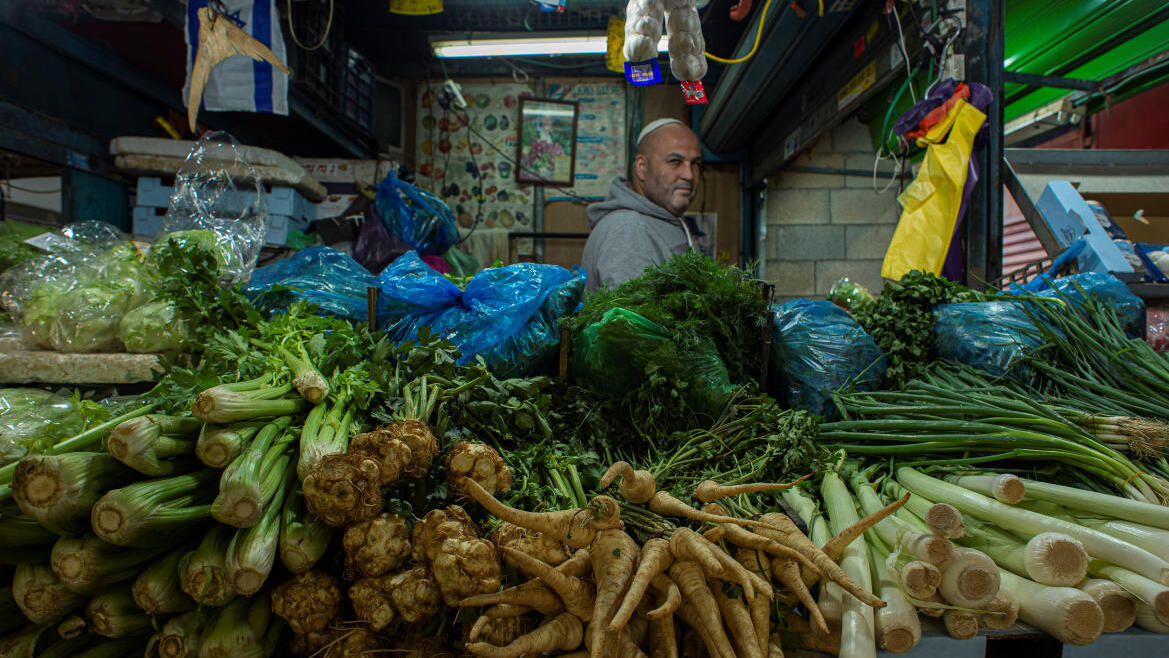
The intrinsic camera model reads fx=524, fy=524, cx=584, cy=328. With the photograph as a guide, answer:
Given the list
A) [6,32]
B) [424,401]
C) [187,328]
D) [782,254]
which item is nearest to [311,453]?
[424,401]

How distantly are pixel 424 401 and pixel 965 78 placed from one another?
3.61m

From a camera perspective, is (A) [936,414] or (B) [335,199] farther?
(B) [335,199]

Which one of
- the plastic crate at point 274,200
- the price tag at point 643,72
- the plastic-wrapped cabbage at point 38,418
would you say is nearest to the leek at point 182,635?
the plastic-wrapped cabbage at point 38,418

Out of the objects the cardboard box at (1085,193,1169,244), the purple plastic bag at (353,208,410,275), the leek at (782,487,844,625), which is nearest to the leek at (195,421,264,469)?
the leek at (782,487,844,625)

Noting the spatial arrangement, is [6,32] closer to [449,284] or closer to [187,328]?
[187,328]

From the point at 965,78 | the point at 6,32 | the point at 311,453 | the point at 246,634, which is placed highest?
the point at 6,32

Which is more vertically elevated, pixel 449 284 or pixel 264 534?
A: pixel 449 284

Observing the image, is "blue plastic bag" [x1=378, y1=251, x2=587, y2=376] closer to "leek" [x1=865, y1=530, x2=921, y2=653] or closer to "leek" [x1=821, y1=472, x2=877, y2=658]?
"leek" [x1=821, y1=472, x2=877, y2=658]

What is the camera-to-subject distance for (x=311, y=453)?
134 cm

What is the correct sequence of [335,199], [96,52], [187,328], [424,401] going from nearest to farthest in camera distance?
[424,401] → [187,328] → [96,52] → [335,199]

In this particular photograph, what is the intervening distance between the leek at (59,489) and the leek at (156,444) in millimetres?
75

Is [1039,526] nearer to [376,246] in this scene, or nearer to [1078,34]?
Answer: [376,246]

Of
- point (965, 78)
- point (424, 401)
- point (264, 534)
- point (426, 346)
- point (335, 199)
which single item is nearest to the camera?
point (264, 534)

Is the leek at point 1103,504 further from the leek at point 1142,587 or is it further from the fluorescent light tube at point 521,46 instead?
the fluorescent light tube at point 521,46
